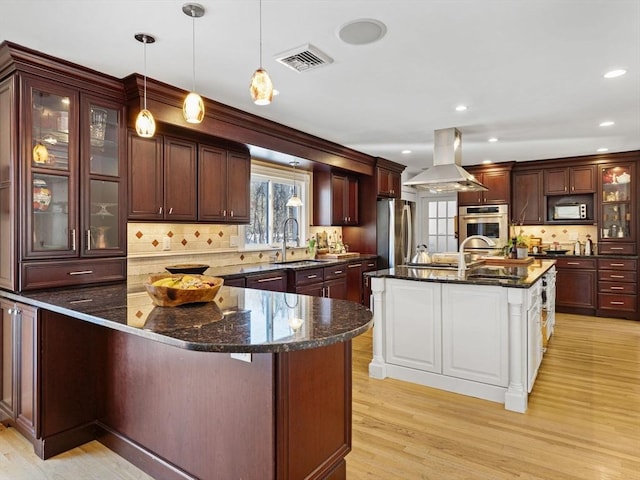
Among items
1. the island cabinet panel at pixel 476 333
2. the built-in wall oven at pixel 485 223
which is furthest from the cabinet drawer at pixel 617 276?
the island cabinet panel at pixel 476 333

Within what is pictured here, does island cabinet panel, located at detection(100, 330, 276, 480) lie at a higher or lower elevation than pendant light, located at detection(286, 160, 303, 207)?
lower

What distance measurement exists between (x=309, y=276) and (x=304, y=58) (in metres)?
2.65

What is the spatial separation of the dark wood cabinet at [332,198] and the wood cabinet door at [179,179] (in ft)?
7.92

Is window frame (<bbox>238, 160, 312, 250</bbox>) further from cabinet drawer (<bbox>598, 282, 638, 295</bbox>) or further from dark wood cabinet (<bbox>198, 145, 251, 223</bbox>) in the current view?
cabinet drawer (<bbox>598, 282, 638, 295</bbox>)

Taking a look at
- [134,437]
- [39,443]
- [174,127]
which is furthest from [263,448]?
[174,127]

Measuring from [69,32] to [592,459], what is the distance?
3889 mm

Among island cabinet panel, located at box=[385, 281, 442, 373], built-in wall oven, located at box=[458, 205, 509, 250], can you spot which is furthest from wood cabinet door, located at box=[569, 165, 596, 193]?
island cabinet panel, located at box=[385, 281, 442, 373]

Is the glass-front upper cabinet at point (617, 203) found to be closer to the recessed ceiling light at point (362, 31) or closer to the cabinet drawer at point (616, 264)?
the cabinet drawer at point (616, 264)

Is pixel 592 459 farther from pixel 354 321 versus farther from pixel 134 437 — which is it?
pixel 134 437

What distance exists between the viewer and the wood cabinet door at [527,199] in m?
6.69

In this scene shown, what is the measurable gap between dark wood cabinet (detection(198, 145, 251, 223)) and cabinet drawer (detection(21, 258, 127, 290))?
1.01 metres

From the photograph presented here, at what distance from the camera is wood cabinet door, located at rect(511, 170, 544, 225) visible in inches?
263

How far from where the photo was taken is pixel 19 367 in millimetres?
2490

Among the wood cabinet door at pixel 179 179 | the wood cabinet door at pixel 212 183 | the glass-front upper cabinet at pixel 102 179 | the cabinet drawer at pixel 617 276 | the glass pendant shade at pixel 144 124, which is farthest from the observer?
the cabinet drawer at pixel 617 276
